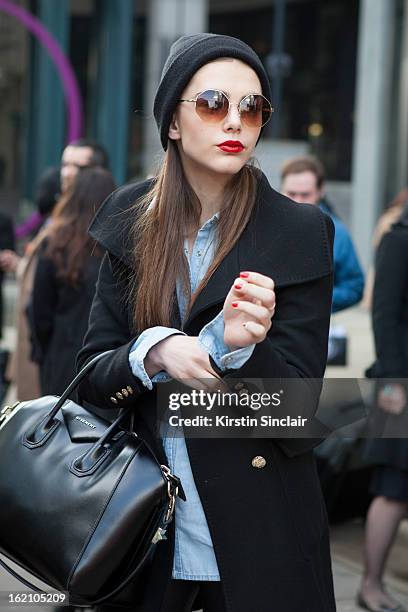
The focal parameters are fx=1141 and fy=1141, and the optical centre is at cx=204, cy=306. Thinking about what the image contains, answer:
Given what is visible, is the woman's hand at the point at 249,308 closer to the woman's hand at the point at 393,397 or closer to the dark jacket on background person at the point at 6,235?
the woman's hand at the point at 393,397

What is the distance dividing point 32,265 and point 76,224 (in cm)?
77

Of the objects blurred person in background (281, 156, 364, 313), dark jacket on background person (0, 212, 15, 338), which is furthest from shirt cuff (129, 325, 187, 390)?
dark jacket on background person (0, 212, 15, 338)

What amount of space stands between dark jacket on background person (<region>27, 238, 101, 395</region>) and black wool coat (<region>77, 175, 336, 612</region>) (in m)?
2.57

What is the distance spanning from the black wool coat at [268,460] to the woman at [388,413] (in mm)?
2282

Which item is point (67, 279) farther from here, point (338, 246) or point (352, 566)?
point (352, 566)

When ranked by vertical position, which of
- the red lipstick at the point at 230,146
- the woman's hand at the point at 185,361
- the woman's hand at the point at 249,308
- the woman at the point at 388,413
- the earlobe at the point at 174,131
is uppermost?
the earlobe at the point at 174,131

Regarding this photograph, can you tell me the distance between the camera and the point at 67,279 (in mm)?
4984

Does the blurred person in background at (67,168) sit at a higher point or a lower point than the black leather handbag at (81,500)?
higher

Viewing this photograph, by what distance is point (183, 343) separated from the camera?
224 centimetres

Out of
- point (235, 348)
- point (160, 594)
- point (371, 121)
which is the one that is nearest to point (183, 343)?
point (235, 348)

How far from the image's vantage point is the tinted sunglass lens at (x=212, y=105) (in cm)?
235

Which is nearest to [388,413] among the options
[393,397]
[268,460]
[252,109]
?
[393,397]

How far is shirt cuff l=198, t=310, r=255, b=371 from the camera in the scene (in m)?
2.21

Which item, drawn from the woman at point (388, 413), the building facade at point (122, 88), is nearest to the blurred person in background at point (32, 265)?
the woman at point (388, 413)
